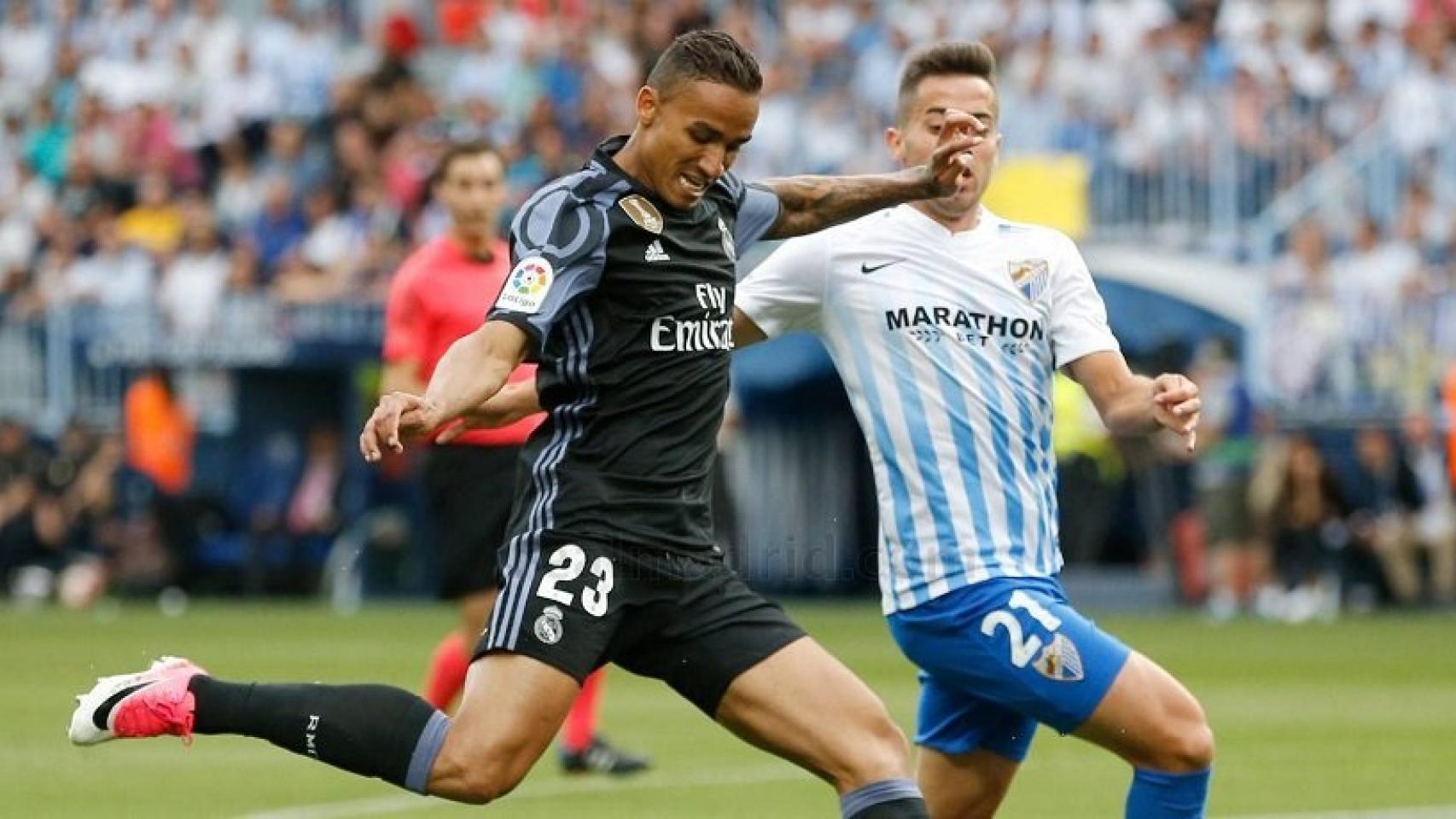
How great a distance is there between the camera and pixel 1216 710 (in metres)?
14.1

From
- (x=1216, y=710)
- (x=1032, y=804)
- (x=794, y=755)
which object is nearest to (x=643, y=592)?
(x=794, y=755)

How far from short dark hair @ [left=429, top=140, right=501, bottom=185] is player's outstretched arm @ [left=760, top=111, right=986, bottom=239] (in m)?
3.58

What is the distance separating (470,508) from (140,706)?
406cm

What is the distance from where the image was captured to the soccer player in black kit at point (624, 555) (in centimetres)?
675

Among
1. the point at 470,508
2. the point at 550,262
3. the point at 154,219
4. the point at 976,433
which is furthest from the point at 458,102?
the point at 550,262

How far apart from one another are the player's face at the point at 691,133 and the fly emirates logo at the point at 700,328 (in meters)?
0.26

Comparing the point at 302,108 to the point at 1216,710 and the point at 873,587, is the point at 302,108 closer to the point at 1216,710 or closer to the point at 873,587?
the point at 873,587

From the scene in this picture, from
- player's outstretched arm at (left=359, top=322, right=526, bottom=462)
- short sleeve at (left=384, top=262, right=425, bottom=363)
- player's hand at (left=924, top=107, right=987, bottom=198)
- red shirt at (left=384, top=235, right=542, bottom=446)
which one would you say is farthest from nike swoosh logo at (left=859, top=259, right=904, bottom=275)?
short sleeve at (left=384, top=262, right=425, bottom=363)

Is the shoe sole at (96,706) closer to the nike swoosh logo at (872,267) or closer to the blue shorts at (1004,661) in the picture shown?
the blue shorts at (1004,661)

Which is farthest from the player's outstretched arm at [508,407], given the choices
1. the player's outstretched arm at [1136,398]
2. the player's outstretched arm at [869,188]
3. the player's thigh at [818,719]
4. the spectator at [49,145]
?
the spectator at [49,145]

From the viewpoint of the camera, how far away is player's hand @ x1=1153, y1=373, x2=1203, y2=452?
6.82 m

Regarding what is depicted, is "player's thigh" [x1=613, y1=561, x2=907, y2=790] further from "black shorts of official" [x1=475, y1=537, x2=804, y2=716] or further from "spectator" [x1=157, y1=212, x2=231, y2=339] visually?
"spectator" [x1=157, y1=212, x2=231, y2=339]

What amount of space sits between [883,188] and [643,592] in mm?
1415

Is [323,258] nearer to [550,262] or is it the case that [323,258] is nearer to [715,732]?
[715,732]
